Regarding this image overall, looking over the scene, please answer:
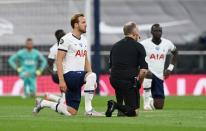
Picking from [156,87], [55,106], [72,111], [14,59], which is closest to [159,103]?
[156,87]

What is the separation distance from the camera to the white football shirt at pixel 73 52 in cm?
1875

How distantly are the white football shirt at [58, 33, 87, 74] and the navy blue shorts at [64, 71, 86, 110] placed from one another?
0.10 metres

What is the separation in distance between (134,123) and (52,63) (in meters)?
9.93

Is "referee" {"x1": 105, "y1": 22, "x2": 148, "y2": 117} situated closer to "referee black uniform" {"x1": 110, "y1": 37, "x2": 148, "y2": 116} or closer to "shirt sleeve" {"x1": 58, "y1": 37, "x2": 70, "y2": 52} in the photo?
"referee black uniform" {"x1": 110, "y1": 37, "x2": 148, "y2": 116}

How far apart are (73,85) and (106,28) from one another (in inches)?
894

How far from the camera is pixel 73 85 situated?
18859 mm

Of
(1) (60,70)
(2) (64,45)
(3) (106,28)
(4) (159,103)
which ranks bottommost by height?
(4) (159,103)

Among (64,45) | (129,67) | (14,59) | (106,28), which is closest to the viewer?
(64,45)

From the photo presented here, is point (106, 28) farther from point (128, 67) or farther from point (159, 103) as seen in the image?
point (128, 67)

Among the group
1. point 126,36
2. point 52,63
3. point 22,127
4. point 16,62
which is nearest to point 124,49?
point 126,36

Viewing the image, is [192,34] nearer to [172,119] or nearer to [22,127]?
[172,119]

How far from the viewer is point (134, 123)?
16516 mm

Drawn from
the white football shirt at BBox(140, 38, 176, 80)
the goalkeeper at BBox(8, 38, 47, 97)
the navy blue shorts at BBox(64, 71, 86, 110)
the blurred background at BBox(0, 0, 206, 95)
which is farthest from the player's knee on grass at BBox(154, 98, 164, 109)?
the blurred background at BBox(0, 0, 206, 95)

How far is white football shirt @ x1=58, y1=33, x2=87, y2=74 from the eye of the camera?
18.8 metres
